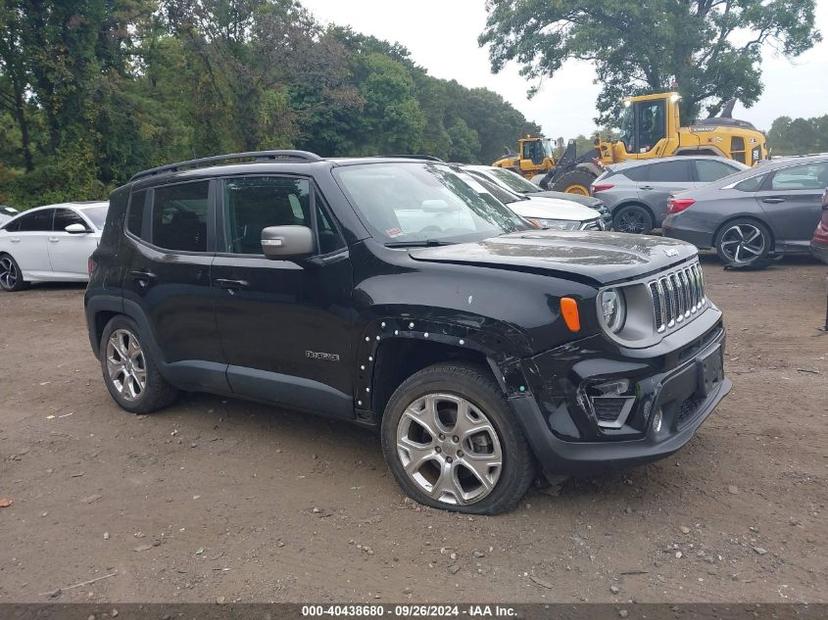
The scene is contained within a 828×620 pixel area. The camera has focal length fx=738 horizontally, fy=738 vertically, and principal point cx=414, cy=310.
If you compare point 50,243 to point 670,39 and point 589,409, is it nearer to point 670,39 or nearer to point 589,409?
point 589,409

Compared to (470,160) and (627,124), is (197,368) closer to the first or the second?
(627,124)

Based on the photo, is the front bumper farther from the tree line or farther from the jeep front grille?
the tree line

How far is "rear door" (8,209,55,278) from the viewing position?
11984mm

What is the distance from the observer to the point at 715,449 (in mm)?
4352

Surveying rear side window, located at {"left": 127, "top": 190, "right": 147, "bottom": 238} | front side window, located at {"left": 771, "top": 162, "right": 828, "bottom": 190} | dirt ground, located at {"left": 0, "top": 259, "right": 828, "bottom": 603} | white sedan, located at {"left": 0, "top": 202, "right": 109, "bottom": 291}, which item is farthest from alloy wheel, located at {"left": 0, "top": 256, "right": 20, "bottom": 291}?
front side window, located at {"left": 771, "top": 162, "right": 828, "bottom": 190}

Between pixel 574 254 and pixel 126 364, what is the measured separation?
3.55 metres

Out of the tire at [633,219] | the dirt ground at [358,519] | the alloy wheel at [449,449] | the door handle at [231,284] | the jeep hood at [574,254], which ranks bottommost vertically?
the dirt ground at [358,519]

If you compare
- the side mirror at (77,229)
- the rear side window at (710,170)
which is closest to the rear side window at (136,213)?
the side mirror at (77,229)

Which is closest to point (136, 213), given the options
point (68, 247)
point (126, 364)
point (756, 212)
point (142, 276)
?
point (142, 276)

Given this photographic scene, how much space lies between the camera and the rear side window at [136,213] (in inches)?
209

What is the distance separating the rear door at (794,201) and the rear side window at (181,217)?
8.47 meters

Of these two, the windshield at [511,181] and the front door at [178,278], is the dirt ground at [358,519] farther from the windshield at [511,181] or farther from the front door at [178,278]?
the windshield at [511,181]

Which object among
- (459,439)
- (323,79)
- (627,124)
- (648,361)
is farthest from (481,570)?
(323,79)

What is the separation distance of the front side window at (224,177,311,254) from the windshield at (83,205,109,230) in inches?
299
